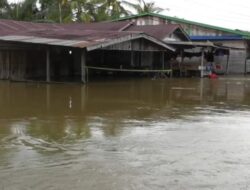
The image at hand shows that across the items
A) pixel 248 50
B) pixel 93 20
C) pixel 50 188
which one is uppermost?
pixel 93 20

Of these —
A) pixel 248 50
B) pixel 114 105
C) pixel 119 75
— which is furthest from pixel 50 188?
pixel 248 50

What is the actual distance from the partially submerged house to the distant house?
294 inches

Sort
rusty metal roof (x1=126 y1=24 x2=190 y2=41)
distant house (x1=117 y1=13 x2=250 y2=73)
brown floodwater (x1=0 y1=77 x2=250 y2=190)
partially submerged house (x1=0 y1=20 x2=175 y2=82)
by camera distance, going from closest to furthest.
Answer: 1. brown floodwater (x1=0 y1=77 x2=250 y2=190)
2. partially submerged house (x1=0 y1=20 x2=175 y2=82)
3. rusty metal roof (x1=126 y1=24 x2=190 y2=41)
4. distant house (x1=117 y1=13 x2=250 y2=73)

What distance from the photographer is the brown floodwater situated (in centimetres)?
641

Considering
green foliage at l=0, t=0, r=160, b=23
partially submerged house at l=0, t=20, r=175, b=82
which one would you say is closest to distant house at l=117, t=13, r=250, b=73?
green foliage at l=0, t=0, r=160, b=23

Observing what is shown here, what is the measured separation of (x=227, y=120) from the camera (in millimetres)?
11734

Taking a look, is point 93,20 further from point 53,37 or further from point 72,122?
point 72,122

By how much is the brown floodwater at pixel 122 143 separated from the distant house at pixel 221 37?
19736 mm

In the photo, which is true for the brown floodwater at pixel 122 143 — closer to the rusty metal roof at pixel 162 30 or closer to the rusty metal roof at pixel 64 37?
the rusty metal roof at pixel 64 37

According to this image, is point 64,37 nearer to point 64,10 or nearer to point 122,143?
point 122,143

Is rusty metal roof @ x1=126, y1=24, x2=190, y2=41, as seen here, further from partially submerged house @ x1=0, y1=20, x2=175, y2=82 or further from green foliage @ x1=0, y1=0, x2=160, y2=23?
green foliage @ x1=0, y1=0, x2=160, y2=23

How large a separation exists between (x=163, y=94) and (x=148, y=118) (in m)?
6.33

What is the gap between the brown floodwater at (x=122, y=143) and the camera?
641 centimetres

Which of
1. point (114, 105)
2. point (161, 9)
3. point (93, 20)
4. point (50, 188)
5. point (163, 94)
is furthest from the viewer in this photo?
point (161, 9)
